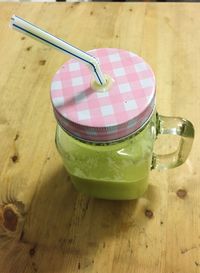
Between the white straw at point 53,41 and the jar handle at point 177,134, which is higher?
the white straw at point 53,41

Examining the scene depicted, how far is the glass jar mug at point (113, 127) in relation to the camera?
0.36m

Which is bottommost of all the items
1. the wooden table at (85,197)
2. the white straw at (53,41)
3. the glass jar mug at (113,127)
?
the wooden table at (85,197)

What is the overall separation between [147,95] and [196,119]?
0.67 ft

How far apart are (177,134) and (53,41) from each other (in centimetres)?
21

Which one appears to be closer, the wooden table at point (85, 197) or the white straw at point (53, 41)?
the white straw at point (53, 41)

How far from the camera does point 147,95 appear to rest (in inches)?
14.6

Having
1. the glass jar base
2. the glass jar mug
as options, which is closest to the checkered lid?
the glass jar mug

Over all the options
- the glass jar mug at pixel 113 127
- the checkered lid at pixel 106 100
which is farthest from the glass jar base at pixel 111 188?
the checkered lid at pixel 106 100

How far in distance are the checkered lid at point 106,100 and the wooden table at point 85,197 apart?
159mm

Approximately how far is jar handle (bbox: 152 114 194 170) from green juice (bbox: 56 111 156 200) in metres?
0.02

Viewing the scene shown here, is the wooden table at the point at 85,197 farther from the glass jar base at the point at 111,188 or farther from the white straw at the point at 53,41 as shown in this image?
the white straw at the point at 53,41

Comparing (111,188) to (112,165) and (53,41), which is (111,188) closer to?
(112,165)

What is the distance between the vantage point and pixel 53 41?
333mm

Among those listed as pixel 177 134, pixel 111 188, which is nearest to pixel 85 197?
pixel 111 188
